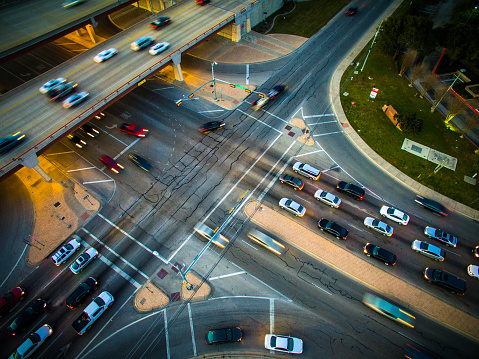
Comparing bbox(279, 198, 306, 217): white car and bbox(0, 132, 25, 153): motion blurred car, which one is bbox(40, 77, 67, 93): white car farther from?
bbox(279, 198, 306, 217): white car

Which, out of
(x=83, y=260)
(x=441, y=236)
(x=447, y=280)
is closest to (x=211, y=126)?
(x=83, y=260)

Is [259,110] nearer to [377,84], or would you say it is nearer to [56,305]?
[377,84]

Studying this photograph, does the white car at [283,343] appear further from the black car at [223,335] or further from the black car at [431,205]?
the black car at [431,205]

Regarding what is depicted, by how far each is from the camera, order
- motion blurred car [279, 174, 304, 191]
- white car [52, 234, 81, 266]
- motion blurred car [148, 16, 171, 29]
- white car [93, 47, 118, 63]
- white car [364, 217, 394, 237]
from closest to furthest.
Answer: white car [52, 234, 81, 266] → white car [364, 217, 394, 237] → motion blurred car [279, 174, 304, 191] → white car [93, 47, 118, 63] → motion blurred car [148, 16, 171, 29]

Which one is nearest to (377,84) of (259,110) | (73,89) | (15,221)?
(259,110)

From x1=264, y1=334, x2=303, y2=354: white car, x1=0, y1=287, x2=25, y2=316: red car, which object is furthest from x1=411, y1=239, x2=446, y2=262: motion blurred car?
x1=0, y1=287, x2=25, y2=316: red car

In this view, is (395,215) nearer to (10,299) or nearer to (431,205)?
(431,205)
